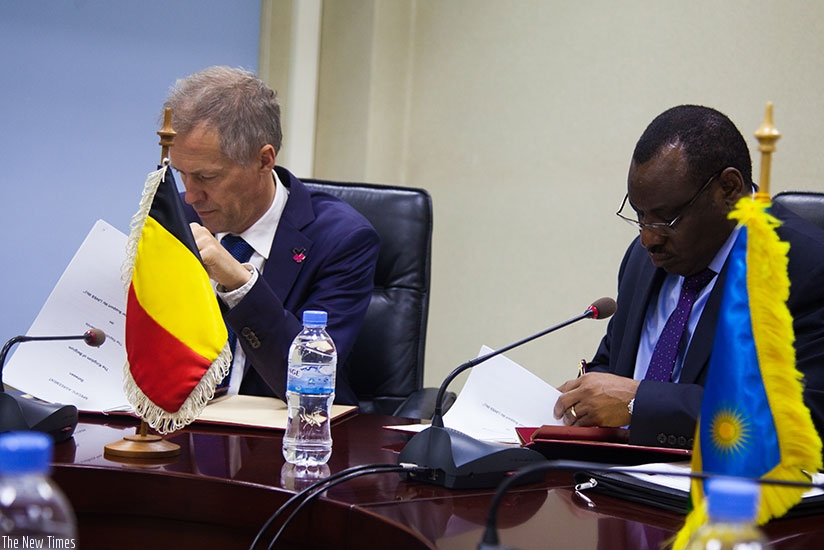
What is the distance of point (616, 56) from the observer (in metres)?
3.05

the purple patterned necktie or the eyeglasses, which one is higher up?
the eyeglasses

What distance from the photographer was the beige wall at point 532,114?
106 inches

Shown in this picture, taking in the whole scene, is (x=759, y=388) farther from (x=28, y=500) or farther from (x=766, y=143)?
(x=28, y=500)

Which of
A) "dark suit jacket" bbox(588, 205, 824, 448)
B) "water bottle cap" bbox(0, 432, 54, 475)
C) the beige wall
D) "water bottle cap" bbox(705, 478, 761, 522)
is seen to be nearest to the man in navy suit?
"dark suit jacket" bbox(588, 205, 824, 448)

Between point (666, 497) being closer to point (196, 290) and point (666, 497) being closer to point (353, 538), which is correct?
point (353, 538)

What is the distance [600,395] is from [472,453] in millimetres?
356

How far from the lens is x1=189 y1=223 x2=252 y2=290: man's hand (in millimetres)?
1897

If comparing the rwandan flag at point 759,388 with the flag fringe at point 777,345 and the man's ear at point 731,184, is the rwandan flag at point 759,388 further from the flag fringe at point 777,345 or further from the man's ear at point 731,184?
the man's ear at point 731,184

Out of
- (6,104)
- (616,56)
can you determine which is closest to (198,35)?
(6,104)

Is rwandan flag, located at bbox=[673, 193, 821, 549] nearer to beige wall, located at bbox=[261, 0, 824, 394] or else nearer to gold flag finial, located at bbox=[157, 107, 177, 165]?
gold flag finial, located at bbox=[157, 107, 177, 165]

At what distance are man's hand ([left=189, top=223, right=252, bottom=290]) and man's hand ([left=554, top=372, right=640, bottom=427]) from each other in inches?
26.0

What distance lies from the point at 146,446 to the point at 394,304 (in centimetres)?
103

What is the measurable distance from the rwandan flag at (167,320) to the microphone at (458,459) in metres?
0.35

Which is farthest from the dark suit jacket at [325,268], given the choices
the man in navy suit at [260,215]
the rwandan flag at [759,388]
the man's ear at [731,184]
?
the rwandan flag at [759,388]
